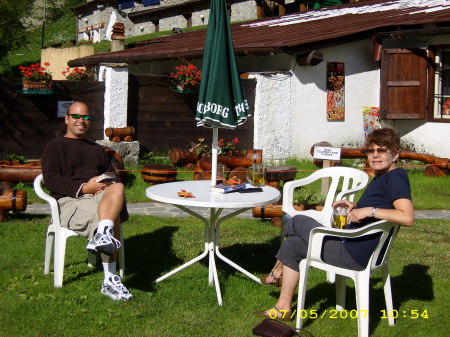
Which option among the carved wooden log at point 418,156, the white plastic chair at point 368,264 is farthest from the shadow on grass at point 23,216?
the carved wooden log at point 418,156

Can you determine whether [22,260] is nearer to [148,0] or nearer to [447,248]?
[447,248]

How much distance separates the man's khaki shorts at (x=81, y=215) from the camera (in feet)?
15.2

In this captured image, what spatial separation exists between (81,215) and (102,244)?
55cm

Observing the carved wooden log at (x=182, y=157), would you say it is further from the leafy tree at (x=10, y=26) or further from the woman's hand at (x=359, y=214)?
the leafy tree at (x=10, y=26)

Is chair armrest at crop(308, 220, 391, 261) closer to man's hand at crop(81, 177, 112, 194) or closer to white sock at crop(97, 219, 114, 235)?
white sock at crop(97, 219, 114, 235)

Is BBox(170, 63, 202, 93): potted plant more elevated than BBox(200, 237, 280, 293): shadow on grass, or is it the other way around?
BBox(170, 63, 202, 93): potted plant

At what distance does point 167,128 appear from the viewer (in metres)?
12.2

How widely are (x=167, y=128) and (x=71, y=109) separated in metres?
7.08

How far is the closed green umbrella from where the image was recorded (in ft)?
15.1

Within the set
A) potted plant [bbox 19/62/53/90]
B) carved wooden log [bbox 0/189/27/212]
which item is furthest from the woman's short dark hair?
potted plant [bbox 19/62/53/90]

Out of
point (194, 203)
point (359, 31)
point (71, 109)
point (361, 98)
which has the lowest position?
point (194, 203)

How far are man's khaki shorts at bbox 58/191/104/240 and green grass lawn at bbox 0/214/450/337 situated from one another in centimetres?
48

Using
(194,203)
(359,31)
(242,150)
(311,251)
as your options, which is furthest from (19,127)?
(311,251)
